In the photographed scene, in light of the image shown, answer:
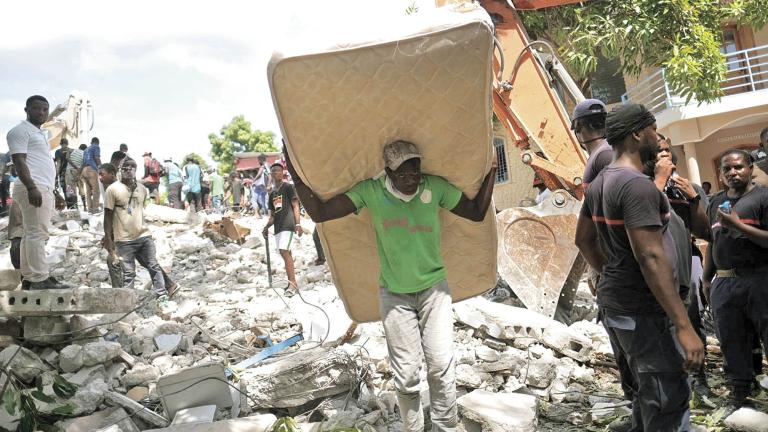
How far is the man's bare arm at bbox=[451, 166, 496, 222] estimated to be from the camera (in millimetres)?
2943

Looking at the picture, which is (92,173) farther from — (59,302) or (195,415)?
(195,415)

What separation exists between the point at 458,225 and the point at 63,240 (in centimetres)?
998

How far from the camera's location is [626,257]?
235cm

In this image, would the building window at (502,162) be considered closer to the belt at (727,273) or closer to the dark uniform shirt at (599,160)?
the belt at (727,273)

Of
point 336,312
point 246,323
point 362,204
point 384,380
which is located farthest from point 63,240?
point 362,204

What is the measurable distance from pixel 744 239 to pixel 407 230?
2.14 m

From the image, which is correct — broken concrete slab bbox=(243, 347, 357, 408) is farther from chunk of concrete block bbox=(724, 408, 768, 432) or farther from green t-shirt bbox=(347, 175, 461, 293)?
chunk of concrete block bbox=(724, 408, 768, 432)

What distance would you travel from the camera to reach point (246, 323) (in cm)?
602

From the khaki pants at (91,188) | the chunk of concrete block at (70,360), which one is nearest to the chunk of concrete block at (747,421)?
the chunk of concrete block at (70,360)

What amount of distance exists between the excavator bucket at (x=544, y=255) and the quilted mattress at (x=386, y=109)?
2.55 meters

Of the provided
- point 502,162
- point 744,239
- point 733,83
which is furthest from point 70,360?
point 733,83

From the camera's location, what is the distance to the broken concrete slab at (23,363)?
4113mm

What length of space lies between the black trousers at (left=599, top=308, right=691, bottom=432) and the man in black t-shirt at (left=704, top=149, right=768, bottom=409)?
55.4 inches

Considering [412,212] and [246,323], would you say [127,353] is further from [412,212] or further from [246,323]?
[412,212]
